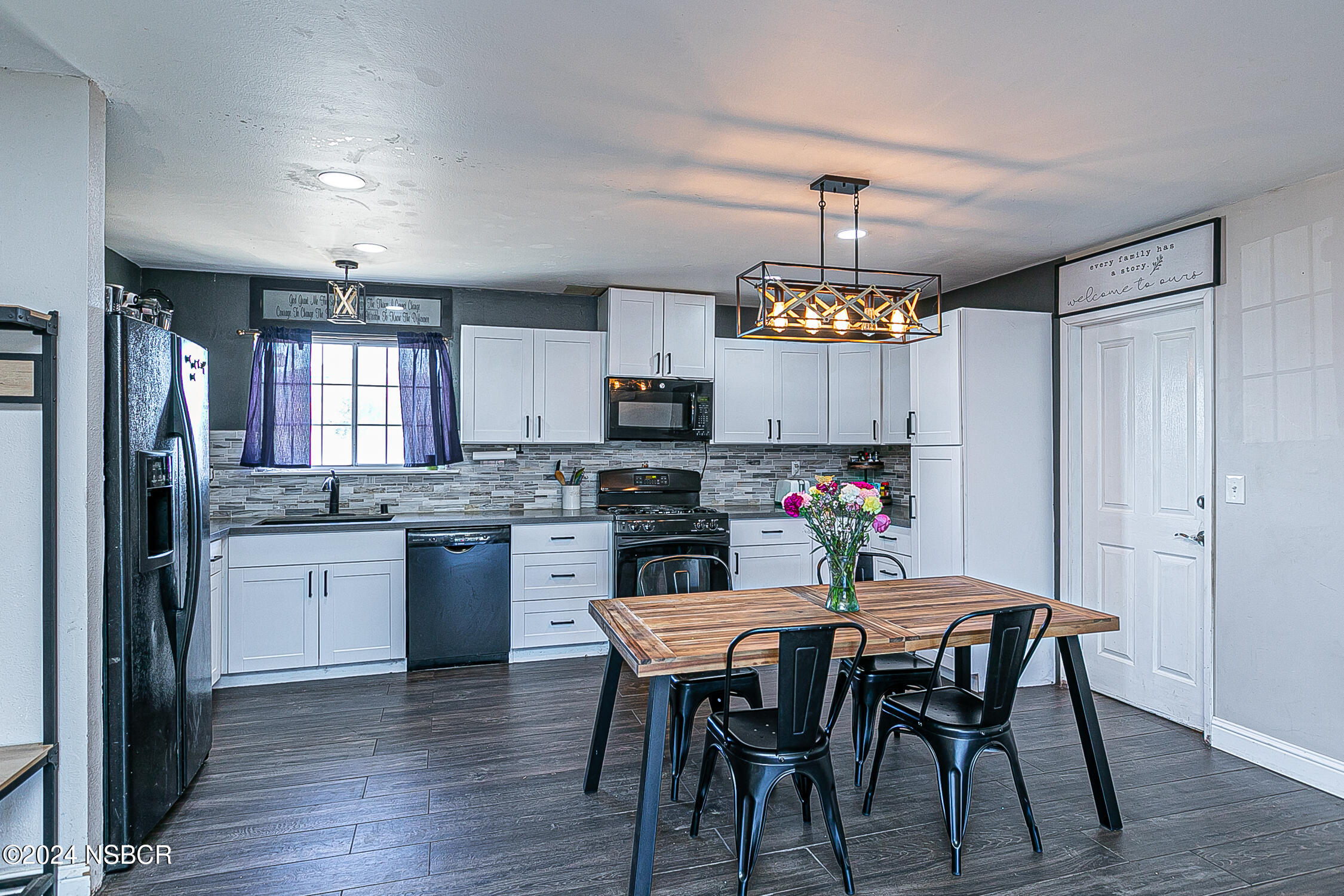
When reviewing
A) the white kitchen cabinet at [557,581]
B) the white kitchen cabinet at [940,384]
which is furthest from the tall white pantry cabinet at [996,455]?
the white kitchen cabinet at [557,581]

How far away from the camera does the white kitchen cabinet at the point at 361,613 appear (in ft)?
14.3

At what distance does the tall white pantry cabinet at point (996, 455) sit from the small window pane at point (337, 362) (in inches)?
144

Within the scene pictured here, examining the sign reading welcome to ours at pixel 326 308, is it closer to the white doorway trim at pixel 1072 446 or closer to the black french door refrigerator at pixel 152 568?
the black french door refrigerator at pixel 152 568

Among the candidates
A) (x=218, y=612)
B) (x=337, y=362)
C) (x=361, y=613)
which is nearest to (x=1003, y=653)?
(x=361, y=613)

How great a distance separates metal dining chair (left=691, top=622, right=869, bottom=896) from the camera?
2.22 metres

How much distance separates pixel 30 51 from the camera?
2.08m

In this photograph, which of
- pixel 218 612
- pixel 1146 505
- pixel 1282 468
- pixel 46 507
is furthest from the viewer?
pixel 218 612

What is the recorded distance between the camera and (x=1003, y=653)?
2.44m

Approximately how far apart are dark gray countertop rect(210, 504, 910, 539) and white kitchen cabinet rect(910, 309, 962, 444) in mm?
596

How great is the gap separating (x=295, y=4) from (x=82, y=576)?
1.69 metres

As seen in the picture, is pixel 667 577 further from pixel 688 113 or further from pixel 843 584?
pixel 688 113

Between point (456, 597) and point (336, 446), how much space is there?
52.3 inches

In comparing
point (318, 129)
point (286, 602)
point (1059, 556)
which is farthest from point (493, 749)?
point (1059, 556)

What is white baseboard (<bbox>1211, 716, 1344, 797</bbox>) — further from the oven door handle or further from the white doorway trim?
the oven door handle
